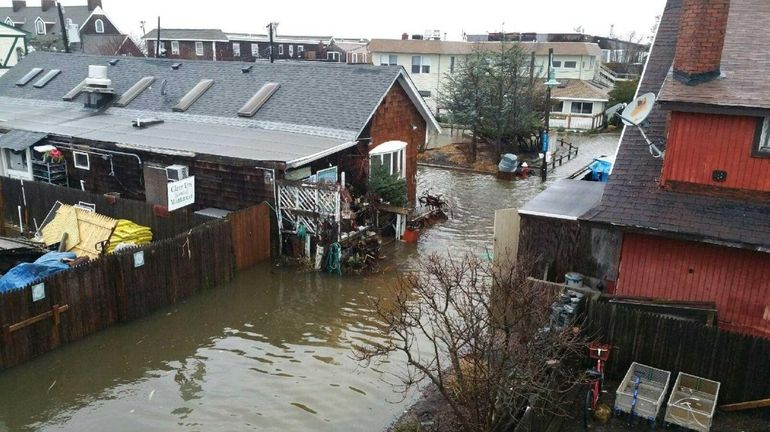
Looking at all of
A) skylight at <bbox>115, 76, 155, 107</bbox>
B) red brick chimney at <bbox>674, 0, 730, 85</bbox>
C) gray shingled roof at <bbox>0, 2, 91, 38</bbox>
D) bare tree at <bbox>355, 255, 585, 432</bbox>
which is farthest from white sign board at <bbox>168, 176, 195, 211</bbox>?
gray shingled roof at <bbox>0, 2, 91, 38</bbox>

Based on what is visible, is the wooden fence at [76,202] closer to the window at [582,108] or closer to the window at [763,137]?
the window at [763,137]

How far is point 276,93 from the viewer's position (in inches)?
856

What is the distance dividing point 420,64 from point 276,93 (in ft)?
106

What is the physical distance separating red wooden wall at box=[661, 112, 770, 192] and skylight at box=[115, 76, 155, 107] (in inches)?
823

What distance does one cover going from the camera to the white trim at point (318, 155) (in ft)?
53.4

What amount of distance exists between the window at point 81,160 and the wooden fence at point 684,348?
58.4 ft

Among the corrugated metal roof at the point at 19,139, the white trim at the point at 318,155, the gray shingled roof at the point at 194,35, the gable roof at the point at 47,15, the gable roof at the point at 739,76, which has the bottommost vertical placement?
the corrugated metal roof at the point at 19,139

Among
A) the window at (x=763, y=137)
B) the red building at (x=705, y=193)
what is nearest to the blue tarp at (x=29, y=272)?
the red building at (x=705, y=193)

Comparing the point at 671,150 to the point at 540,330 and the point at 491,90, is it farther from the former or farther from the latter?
the point at 491,90

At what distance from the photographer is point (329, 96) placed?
20.6 meters

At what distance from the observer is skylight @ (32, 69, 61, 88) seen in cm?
2803

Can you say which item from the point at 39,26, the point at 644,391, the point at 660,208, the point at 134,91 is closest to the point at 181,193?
the point at 134,91

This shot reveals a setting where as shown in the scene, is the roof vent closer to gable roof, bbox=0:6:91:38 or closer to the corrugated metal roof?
the corrugated metal roof

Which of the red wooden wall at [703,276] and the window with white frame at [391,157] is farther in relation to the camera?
the window with white frame at [391,157]
